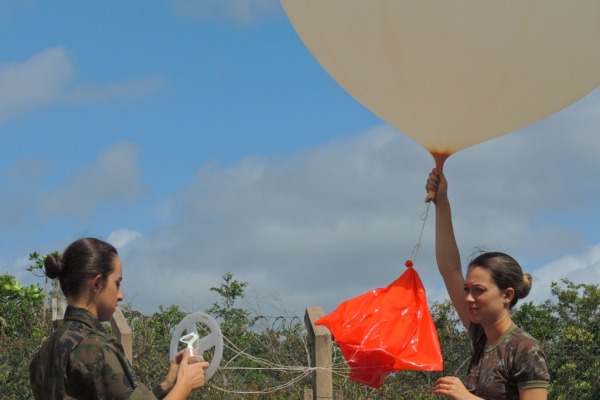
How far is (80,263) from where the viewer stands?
3.20 m

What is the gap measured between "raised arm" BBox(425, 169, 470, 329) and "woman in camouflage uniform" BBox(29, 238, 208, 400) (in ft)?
3.60

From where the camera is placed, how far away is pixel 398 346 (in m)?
4.02

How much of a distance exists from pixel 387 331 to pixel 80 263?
1.38 meters

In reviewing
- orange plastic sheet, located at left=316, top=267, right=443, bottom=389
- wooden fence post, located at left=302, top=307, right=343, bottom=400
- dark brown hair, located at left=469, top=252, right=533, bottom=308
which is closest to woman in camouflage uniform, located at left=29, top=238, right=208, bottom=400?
orange plastic sheet, located at left=316, top=267, right=443, bottom=389

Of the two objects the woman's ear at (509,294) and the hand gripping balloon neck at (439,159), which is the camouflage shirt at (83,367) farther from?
the hand gripping balloon neck at (439,159)

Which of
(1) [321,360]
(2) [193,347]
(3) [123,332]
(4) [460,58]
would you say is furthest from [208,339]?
(3) [123,332]

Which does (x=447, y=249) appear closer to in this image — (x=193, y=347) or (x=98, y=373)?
(x=193, y=347)

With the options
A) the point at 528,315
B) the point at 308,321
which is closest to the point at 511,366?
the point at 308,321

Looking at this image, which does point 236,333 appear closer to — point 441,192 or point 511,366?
point 441,192

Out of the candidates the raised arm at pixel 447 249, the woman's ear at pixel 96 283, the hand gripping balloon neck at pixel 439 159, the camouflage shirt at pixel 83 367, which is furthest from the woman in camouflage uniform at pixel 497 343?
the woman's ear at pixel 96 283

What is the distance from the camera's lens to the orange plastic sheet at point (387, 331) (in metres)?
4.02

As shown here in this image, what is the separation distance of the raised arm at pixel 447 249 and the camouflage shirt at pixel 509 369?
0.30 m

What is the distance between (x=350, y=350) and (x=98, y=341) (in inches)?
50.6

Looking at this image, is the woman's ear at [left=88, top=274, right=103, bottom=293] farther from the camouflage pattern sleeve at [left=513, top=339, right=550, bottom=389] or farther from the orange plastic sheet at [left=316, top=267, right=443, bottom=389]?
the camouflage pattern sleeve at [left=513, top=339, right=550, bottom=389]
